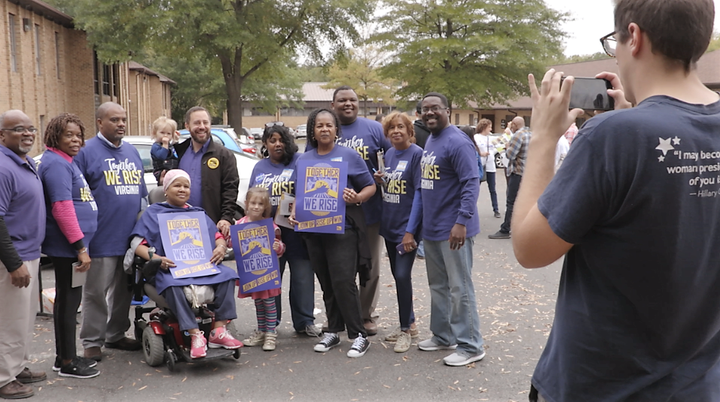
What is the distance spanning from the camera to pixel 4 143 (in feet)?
15.9

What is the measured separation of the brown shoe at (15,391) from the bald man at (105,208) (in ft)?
2.56

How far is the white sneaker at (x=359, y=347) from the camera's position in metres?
5.73

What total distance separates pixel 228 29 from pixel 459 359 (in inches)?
924

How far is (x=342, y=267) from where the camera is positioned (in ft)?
19.2

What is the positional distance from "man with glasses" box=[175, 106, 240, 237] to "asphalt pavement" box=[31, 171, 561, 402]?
1257mm

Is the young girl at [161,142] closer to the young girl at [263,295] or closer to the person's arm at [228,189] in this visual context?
the person's arm at [228,189]

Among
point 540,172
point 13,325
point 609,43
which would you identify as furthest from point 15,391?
point 609,43

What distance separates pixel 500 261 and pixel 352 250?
4.60 m

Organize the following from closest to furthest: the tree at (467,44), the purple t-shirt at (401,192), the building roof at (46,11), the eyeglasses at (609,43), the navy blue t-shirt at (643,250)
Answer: the navy blue t-shirt at (643,250), the eyeglasses at (609,43), the purple t-shirt at (401,192), the building roof at (46,11), the tree at (467,44)

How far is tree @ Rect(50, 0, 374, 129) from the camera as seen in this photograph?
25.9m

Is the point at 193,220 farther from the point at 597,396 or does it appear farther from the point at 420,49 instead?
the point at 420,49

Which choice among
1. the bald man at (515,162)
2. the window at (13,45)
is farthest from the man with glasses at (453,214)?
the window at (13,45)

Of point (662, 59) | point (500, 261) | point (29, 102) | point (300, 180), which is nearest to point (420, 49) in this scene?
point (29, 102)

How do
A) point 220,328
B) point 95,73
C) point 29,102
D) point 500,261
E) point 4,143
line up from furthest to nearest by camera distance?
point 95,73
point 29,102
point 500,261
point 220,328
point 4,143
